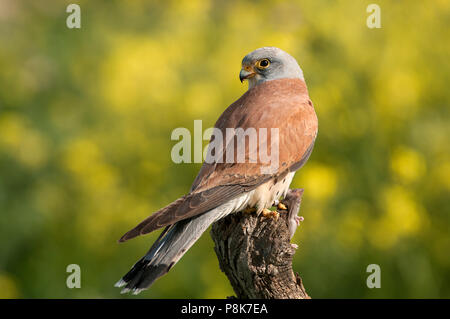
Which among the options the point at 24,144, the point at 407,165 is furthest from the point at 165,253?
the point at 24,144

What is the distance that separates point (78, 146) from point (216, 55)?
5.50ft

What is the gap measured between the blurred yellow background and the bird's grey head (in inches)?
58.0

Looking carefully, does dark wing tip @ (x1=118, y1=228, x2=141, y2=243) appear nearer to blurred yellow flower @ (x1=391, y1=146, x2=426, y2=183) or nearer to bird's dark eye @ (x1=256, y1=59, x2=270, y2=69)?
bird's dark eye @ (x1=256, y1=59, x2=270, y2=69)

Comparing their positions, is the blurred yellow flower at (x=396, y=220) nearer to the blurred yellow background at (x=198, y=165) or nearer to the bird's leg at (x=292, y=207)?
the blurred yellow background at (x=198, y=165)

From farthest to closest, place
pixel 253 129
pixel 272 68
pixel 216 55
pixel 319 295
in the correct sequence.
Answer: pixel 216 55 < pixel 319 295 < pixel 272 68 < pixel 253 129

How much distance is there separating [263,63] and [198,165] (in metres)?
1.54

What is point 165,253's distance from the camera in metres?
3.20

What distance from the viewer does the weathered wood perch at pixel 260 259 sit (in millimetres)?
3293

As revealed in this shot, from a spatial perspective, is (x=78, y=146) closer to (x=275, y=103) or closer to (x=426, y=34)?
(x=275, y=103)

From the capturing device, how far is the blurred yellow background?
5.18m

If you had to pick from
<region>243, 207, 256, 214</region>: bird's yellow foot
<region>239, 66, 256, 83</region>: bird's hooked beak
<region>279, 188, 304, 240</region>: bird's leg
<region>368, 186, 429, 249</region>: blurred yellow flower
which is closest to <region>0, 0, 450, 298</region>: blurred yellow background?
<region>368, 186, 429, 249</region>: blurred yellow flower

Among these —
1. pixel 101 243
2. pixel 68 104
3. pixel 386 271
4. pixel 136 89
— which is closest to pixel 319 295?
pixel 386 271

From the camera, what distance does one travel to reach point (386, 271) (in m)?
5.09

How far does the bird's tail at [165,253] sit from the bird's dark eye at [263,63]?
1.11m
